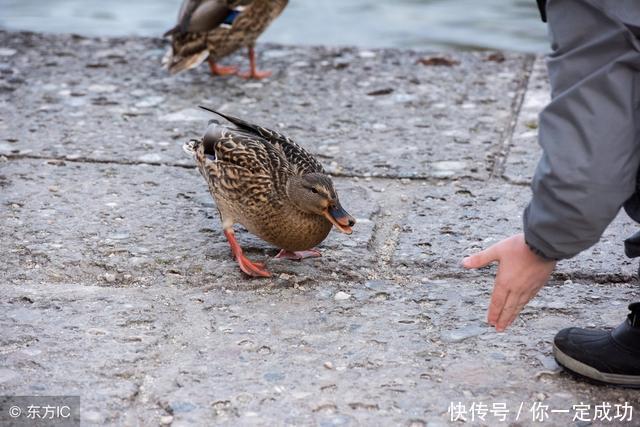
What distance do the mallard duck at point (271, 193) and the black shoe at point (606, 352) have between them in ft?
2.80

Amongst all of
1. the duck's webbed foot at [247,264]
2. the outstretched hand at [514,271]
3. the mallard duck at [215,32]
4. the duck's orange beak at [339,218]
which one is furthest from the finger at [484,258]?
the mallard duck at [215,32]

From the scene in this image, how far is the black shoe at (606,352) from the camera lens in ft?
9.36

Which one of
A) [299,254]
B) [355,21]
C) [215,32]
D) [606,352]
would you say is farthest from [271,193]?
[355,21]

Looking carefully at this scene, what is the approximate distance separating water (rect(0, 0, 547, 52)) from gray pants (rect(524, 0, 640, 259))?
17.3 feet

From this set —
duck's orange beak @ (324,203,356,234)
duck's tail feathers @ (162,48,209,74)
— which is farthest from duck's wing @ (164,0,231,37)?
duck's orange beak @ (324,203,356,234)

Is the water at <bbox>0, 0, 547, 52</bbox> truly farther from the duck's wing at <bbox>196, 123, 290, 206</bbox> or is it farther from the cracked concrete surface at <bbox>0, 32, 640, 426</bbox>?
the duck's wing at <bbox>196, 123, 290, 206</bbox>

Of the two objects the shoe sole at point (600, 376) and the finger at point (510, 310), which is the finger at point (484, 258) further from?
the shoe sole at point (600, 376)

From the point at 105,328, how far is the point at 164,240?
0.69 meters

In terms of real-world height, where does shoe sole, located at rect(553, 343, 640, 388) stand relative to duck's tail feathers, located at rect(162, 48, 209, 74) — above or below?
above

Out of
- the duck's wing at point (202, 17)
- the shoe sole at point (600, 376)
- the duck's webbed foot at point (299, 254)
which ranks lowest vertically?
the duck's webbed foot at point (299, 254)

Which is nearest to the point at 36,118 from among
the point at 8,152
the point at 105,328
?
the point at 8,152

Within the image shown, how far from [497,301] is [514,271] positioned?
4.9 inches

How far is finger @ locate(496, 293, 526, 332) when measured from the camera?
8.92ft

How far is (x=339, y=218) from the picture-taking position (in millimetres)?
3482
